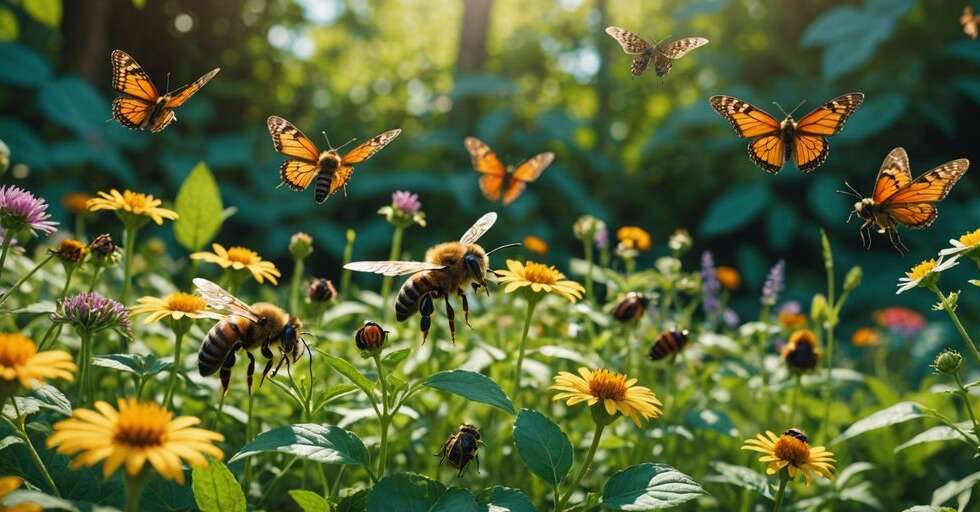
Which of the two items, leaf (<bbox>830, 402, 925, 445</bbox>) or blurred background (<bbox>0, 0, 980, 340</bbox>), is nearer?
leaf (<bbox>830, 402, 925, 445</bbox>)

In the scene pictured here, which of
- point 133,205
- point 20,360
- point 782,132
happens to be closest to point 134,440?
point 20,360

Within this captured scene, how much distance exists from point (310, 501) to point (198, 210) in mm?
853

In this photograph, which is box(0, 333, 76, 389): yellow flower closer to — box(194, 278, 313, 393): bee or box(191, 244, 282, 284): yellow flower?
box(194, 278, 313, 393): bee

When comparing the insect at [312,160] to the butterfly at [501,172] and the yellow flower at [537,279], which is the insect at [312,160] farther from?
the butterfly at [501,172]

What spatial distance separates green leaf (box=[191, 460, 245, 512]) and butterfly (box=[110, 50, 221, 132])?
57 centimetres

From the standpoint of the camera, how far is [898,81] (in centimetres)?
433

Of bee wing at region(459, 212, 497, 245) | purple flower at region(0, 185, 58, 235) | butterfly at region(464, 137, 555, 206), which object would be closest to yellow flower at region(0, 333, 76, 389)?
purple flower at region(0, 185, 58, 235)

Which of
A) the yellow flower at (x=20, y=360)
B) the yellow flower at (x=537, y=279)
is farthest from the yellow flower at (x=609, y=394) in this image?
the yellow flower at (x=20, y=360)

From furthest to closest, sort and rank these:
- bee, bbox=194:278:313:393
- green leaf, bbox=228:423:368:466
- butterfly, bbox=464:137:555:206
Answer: butterfly, bbox=464:137:555:206 → bee, bbox=194:278:313:393 → green leaf, bbox=228:423:368:466

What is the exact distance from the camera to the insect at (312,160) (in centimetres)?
142

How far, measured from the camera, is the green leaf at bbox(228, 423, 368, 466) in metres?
1.04

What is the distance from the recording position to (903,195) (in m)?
1.41

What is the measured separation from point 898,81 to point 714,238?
1166 mm

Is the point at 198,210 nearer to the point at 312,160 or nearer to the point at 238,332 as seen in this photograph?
the point at 312,160
